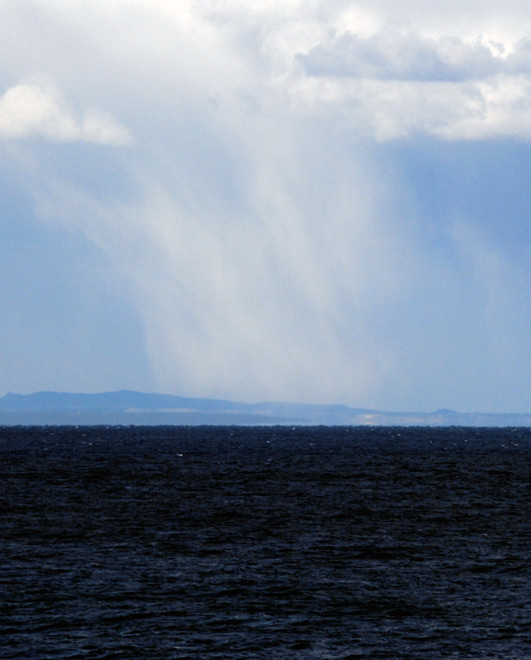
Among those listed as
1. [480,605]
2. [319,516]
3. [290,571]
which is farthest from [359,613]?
[319,516]

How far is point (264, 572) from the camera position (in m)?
44.0

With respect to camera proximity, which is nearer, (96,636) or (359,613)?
(96,636)

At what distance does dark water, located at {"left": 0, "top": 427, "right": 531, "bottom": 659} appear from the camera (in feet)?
105

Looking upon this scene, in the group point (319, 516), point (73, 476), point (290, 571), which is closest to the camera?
point (290, 571)

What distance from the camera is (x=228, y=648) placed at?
3080 cm

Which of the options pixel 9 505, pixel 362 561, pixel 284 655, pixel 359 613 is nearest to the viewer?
pixel 284 655

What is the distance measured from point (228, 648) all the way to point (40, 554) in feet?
65.8

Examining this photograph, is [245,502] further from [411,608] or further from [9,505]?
[411,608]

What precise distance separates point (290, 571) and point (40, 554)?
41.5 feet

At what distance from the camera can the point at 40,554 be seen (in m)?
48.3

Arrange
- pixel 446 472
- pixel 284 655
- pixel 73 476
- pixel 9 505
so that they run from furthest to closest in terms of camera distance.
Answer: pixel 446 472 < pixel 73 476 < pixel 9 505 < pixel 284 655

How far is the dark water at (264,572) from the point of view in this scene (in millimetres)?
31906

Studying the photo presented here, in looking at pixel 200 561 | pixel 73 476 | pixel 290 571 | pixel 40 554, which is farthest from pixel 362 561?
pixel 73 476

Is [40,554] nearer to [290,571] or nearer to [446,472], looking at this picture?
[290,571]
